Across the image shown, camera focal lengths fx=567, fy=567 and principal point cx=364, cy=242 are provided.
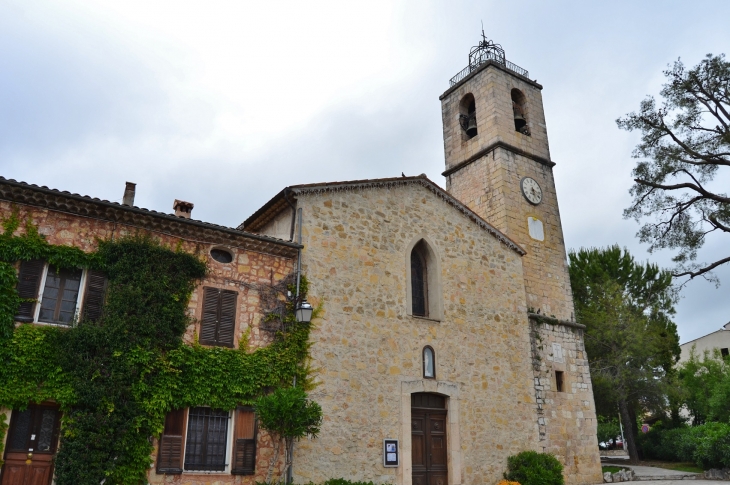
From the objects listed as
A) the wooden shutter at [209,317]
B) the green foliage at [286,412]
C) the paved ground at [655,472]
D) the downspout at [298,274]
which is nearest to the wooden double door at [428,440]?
the downspout at [298,274]

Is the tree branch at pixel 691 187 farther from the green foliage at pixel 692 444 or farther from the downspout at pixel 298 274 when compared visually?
the downspout at pixel 298 274

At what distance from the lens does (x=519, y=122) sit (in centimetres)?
2225

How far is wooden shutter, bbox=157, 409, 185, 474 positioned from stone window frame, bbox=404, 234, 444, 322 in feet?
21.0

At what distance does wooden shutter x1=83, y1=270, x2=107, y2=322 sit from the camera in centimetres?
1098

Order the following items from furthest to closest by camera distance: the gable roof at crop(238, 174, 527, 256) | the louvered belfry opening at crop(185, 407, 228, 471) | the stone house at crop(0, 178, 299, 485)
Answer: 1. the gable roof at crop(238, 174, 527, 256)
2. the louvered belfry opening at crop(185, 407, 228, 471)
3. the stone house at crop(0, 178, 299, 485)

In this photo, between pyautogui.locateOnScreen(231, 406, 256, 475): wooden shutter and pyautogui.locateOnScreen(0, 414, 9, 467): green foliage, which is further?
pyautogui.locateOnScreen(231, 406, 256, 475): wooden shutter

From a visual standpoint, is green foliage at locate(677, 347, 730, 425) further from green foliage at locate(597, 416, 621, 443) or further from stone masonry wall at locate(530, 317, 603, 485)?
green foliage at locate(597, 416, 621, 443)

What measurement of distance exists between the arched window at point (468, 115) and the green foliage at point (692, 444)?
14.3 meters

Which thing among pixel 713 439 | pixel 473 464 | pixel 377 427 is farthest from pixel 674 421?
pixel 377 427

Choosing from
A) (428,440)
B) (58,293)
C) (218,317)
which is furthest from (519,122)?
(58,293)

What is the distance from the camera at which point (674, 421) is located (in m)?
28.4

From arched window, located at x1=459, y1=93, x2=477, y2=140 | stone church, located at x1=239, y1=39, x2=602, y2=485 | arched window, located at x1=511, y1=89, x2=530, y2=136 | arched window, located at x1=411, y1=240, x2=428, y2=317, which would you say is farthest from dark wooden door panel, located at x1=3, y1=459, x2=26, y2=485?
arched window, located at x1=511, y1=89, x2=530, y2=136

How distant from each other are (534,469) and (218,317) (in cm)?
938

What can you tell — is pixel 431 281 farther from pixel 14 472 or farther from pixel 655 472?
pixel 655 472
